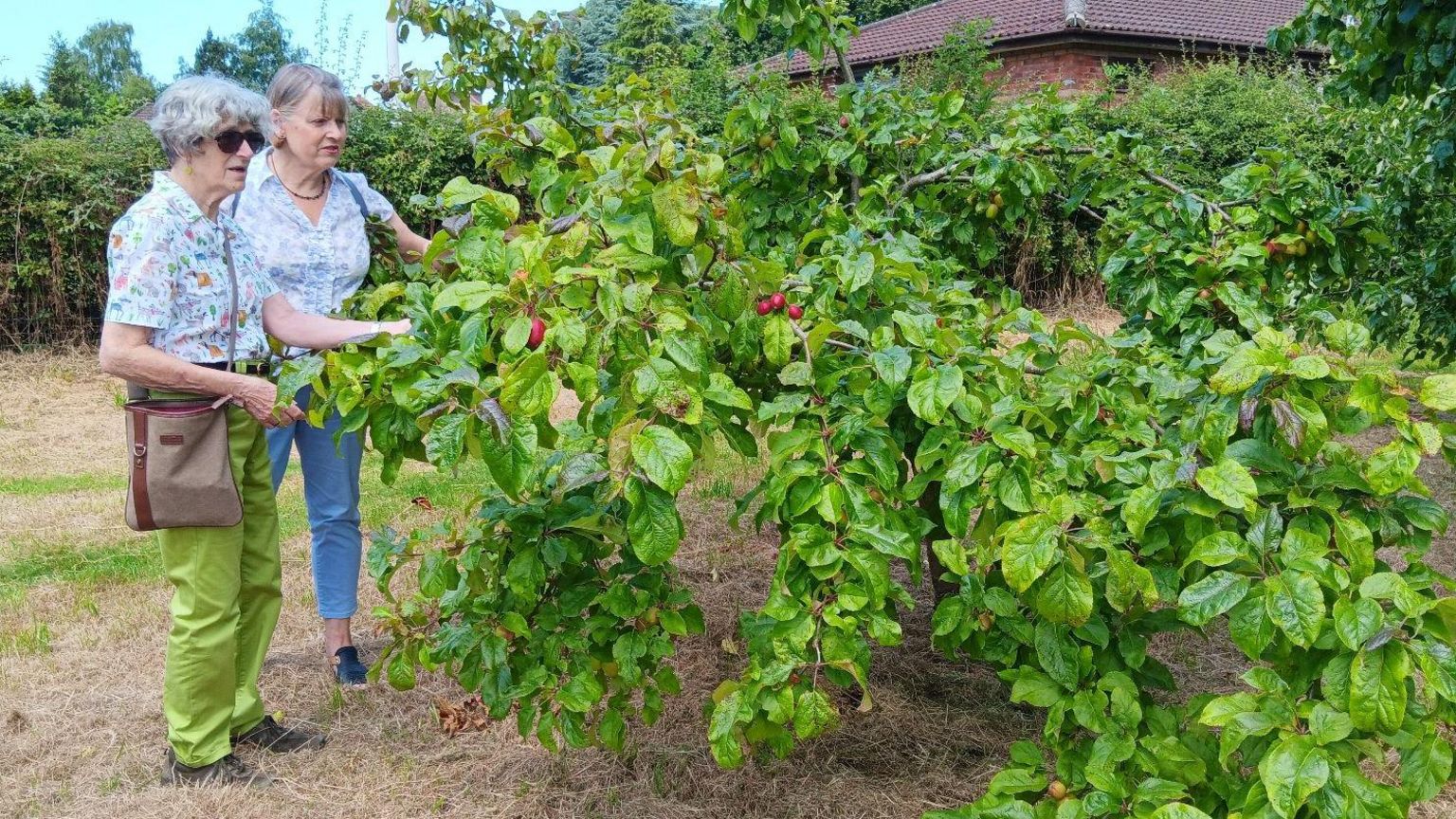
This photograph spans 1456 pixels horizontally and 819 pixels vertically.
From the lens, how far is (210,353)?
274 cm

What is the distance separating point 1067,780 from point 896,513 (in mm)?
593

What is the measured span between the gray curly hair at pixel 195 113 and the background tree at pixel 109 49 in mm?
45484

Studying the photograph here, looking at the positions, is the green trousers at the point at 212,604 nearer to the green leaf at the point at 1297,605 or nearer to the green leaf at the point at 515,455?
the green leaf at the point at 515,455

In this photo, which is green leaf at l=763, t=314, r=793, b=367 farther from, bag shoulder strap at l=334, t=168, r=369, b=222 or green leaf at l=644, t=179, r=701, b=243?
bag shoulder strap at l=334, t=168, r=369, b=222

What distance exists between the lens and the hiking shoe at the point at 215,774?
285 cm

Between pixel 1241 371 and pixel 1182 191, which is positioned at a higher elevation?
pixel 1182 191

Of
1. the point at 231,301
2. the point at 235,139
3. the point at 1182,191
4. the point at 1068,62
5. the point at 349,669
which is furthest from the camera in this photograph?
the point at 1068,62

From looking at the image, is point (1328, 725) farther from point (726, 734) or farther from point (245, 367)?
point (245, 367)

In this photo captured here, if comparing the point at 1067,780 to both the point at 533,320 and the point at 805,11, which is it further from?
the point at 805,11

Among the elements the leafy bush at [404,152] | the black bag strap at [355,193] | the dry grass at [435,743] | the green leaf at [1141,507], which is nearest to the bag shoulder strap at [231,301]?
the black bag strap at [355,193]

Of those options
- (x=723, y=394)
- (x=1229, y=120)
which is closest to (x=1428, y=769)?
(x=723, y=394)

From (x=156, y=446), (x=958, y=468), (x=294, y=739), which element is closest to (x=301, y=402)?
(x=156, y=446)

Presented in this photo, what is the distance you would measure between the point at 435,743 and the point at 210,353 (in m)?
1.23

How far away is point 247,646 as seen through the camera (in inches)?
121
